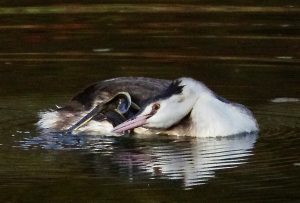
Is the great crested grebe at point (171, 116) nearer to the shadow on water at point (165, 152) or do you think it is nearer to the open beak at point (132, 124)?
the open beak at point (132, 124)

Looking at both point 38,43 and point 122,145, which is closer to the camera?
point 122,145

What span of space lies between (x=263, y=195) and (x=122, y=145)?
2.03 meters

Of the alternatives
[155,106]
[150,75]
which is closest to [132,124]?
[155,106]

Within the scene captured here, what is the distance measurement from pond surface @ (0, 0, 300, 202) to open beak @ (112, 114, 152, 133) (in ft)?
0.38

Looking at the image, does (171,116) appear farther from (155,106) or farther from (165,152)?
(165,152)

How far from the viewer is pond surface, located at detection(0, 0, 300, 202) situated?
30.4 ft

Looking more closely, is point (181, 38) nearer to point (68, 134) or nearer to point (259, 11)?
point (259, 11)

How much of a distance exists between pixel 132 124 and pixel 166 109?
1.06 feet

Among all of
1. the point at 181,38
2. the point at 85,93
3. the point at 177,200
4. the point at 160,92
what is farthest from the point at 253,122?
the point at 181,38

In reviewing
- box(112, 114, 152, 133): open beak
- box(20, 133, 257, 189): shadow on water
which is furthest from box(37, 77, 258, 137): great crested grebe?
box(20, 133, 257, 189): shadow on water

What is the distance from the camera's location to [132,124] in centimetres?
1077

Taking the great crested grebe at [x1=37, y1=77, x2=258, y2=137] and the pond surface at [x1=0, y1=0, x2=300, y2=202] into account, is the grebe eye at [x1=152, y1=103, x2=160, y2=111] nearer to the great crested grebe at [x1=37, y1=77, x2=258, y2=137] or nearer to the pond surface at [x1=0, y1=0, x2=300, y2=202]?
the great crested grebe at [x1=37, y1=77, x2=258, y2=137]

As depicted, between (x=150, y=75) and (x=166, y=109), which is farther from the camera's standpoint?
(x=150, y=75)

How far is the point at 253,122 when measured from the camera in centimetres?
1109
